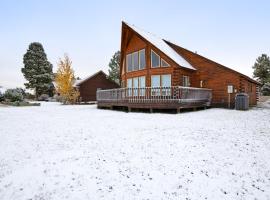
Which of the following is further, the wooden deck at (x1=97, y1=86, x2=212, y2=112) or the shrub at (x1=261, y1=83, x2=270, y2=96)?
the shrub at (x1=261, y1=83, x2=270, y2=96)

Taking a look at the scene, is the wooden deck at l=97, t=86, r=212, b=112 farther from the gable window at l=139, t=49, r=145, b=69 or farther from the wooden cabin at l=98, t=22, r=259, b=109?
the gable window at l=139, t=49, r=145, b=69

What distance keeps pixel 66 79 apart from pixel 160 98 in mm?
21801

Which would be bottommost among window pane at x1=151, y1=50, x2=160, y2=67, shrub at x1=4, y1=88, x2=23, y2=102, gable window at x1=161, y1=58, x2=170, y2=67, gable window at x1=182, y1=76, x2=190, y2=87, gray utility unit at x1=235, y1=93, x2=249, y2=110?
gray utility unit at x1=235, y1=93, x2=249, y2=110

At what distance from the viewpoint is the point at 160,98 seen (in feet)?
48.0

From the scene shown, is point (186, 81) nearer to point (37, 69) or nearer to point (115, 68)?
point (115, 68)

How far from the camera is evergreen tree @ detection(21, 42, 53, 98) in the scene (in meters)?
46.2

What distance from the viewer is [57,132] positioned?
8070 millimetres

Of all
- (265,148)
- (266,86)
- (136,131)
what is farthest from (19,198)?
(266,86)

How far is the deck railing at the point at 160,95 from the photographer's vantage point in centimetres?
1421

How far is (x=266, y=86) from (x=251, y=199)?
182ft

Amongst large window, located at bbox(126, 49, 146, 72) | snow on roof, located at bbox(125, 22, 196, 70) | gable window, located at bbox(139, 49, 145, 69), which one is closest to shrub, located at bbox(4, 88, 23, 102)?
large window, located at bbox(126, 49, 146, 72)

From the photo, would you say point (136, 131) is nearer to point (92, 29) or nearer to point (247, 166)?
point (247, 166)

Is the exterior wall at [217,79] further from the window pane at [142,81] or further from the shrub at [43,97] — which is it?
the shrub at [43,97]

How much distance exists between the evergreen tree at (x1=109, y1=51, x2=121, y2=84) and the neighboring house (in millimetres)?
5169
